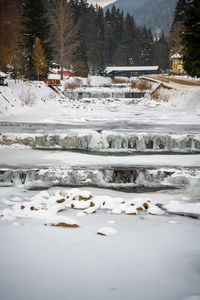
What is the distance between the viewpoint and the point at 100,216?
4.64 m

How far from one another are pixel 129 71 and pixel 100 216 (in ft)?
254

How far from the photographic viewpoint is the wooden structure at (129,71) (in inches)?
3031

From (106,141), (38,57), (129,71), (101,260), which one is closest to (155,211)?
(101,260)

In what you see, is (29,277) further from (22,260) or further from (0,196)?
(0,196)

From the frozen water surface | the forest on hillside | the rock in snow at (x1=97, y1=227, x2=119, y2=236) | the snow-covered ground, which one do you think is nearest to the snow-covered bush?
the snow-covered ground

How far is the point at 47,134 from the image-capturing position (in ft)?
34.0

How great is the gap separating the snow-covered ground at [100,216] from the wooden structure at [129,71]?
229 ft

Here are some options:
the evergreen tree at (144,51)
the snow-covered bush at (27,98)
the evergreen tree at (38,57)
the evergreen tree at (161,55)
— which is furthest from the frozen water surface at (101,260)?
the evergreen tree at (144,51)

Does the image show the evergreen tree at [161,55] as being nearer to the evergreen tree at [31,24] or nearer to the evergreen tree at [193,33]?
the evergreen tree at [31,24]

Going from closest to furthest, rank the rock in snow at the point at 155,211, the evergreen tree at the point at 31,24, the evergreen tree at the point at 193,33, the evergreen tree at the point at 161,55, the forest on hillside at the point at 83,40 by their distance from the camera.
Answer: the rock in snow at the point at 155,211 < the evergreen tree at the point at 193,33 < the evergreen tree at the point at 31,24 < the forest on hillside at the point at 83,40 < the evergreen tree at the point at 161,55

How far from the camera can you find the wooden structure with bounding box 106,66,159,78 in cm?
7700

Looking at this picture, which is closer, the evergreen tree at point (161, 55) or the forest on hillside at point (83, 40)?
the forest on hillside at point (83, 40)

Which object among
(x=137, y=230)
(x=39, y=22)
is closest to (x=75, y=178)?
(x=137, y=230)

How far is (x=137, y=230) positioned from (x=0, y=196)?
110 inches
